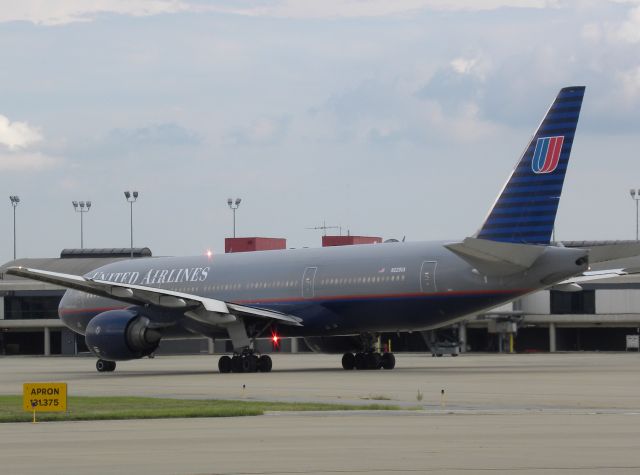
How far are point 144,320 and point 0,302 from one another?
1931 inches

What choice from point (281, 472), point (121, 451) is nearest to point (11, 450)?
point (121, 451)

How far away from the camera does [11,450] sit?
18375mm

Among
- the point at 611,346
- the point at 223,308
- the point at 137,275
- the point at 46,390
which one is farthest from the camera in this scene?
the point at 611,346

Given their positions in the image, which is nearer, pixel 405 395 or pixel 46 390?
pixel 46 390

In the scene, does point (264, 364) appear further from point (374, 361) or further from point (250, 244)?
point (250, 244)

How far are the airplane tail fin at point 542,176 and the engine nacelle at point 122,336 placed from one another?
13.4m

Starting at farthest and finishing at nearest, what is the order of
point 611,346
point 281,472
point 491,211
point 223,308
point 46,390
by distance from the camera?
point 611,346, point 223,308, point 491,211, point 46,390, point 281,472

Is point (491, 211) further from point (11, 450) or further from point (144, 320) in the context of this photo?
point (11, 450)

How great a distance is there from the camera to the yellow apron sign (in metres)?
24.7

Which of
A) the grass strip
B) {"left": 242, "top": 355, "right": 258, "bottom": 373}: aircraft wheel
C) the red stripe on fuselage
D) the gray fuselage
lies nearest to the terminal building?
the gray fuselage

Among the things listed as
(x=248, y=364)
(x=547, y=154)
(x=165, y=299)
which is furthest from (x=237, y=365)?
(x=547, y=154)

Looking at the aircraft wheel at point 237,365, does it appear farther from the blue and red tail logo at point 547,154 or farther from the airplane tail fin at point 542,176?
the blue and red tail logo at point 547,154

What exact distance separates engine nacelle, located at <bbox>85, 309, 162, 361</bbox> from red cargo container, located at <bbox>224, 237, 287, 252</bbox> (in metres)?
45.1

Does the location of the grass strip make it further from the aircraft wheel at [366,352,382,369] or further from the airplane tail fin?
the aircraft wheel at [366,352,382,369]
